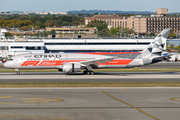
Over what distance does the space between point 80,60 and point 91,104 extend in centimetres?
2639

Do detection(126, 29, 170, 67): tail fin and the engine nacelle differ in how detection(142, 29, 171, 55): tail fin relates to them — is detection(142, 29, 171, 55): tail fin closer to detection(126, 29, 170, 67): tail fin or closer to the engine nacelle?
detection(126, 29, 170, 67): tail fin

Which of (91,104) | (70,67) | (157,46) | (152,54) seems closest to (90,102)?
(91,104)

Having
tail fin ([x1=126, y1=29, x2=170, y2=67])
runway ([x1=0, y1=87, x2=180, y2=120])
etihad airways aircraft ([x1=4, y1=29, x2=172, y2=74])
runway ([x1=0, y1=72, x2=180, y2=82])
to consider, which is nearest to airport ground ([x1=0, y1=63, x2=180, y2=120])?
runway ([x1=0, y1=87, x2=180, y2=120])

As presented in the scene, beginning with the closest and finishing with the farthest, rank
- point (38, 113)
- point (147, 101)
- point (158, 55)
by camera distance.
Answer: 1. point (38, 113)
2. point (147, 101)
3. point (158, 55)

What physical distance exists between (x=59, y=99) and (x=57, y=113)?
5934 millimetres

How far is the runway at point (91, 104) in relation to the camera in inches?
957

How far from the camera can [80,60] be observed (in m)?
54.6

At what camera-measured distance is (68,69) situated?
5194cm

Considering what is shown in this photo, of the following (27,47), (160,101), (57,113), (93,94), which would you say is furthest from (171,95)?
(27,47)

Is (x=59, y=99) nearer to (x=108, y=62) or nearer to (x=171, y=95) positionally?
(x=171, y=95)

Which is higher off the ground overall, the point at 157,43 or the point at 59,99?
the point at 157,43

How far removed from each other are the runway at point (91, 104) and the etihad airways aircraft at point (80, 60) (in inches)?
630

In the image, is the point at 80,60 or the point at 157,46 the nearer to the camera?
the point at 80,60

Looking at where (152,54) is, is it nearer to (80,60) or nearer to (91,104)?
(80,60)
